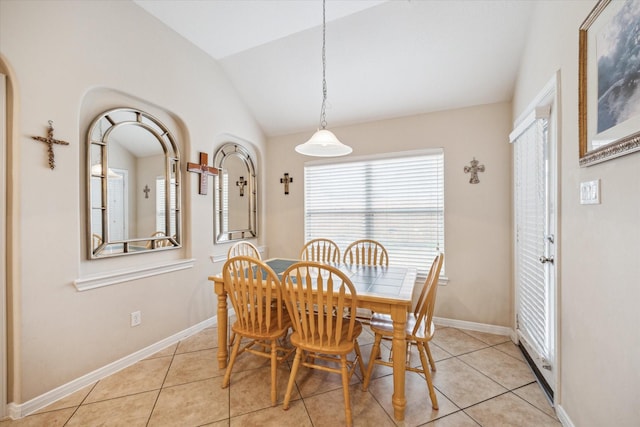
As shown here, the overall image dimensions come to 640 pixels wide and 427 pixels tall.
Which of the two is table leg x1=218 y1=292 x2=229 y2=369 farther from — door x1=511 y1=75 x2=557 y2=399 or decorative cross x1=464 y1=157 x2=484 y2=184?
decorative cross x1=464 y1=157 x2=484 y2=184

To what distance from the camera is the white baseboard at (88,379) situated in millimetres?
1657

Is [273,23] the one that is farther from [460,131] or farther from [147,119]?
[460,131]

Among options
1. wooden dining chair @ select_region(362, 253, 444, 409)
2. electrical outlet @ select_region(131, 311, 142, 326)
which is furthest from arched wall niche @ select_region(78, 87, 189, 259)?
wooden dining chair @ select_region(362, 253, 444, 409)

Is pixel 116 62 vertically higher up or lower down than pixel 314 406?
higher up

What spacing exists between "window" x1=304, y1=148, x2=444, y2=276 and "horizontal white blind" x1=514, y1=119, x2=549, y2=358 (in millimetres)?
765

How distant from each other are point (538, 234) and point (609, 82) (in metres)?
1.15

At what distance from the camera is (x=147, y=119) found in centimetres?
245

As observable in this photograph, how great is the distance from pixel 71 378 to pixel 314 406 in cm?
170

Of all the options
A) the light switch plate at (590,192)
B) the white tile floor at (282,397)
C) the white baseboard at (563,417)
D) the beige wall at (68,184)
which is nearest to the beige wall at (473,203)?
the white tile floor at (282,397)

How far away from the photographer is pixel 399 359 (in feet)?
5.34

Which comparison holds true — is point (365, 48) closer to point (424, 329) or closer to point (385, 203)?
point (385, 203)

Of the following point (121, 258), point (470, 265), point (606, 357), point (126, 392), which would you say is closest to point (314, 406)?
point (126, 392)

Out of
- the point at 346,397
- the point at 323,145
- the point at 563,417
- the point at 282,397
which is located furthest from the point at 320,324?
the point at 563,417

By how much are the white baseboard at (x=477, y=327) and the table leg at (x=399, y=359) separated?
5.34ft
